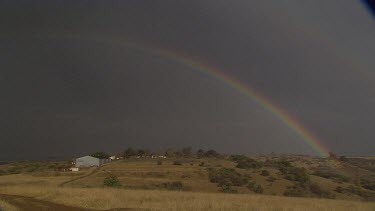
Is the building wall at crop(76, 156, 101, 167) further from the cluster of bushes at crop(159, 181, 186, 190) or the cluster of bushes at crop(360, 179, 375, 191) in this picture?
the cluster of bushes at crop(360, 179, 375, 191)

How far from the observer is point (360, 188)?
69.9 metres

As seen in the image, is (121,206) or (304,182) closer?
(121,206)

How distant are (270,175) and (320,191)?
46.9 feet

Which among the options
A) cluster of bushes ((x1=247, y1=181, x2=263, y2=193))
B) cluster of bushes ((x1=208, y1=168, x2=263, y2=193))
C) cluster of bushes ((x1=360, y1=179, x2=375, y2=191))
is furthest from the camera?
cluster of bushes ((x1=360, y1=179, x2=375, y2=191))

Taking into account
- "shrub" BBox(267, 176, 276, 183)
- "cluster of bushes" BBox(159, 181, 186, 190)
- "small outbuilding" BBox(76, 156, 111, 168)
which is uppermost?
"small outbuilding" BBox(76, 156, 111, 168)

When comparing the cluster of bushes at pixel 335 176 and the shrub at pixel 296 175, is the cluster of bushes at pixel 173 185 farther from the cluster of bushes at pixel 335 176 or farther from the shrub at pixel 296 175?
the cluster of bushes at pixel 335 176

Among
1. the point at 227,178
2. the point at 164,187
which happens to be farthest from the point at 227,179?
the point at 164,187

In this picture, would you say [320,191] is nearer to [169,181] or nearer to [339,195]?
[339,195]

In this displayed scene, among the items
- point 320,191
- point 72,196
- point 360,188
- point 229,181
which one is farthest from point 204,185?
point 72,196

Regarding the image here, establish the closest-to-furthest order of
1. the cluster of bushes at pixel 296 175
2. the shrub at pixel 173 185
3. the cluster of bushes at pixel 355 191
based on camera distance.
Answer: the cluster of bushes at pixel 355 191 → the shrub at pixel 173 185 → the cluster of bushes at pixel 296 175

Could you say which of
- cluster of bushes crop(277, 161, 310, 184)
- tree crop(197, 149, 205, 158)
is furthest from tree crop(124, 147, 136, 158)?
cluster of bushes crop(277, 161, 310, 184)

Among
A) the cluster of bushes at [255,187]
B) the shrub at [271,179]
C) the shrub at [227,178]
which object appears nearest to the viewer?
the cluster of bushes at [255,187]

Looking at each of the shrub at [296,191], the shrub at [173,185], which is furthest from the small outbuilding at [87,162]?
Result: the shrub at [296,191]

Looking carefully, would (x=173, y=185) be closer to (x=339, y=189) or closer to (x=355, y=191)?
(x=339, y=189)
